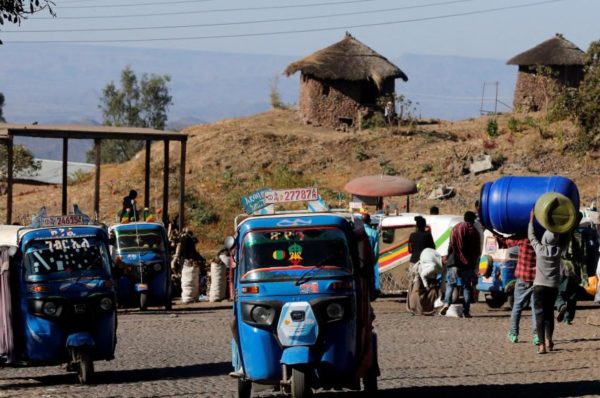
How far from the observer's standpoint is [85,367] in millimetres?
15680

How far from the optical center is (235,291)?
13117 mm

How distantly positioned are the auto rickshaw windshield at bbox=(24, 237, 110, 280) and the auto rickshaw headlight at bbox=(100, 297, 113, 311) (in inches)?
17.2

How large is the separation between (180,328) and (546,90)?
44.1 metres

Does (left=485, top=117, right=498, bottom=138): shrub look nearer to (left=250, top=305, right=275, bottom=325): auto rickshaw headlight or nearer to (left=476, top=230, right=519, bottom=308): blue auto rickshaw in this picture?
(left=476, top=230, right=519, bottom=308): blue auto rickshaw

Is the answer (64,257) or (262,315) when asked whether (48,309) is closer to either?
(64,257)

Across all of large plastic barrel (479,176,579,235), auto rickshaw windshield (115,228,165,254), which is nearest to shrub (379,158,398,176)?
auto rickshaw windshield (115,228,165,254)

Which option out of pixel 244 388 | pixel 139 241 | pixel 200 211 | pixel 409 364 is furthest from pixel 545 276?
pixel 200 211

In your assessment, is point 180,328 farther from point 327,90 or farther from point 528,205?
point 327,90

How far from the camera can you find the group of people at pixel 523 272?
1675 cm

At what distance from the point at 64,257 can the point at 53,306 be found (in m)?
A: 0.75

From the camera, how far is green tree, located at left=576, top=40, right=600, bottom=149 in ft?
141

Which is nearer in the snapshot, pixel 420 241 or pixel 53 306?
pixel 53 306

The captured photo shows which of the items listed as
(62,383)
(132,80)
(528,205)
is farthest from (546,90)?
(132,80)

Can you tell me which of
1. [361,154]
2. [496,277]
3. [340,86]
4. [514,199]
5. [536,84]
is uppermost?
[536,84]
